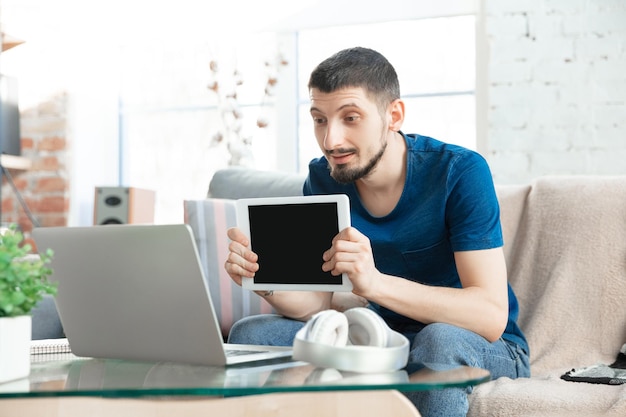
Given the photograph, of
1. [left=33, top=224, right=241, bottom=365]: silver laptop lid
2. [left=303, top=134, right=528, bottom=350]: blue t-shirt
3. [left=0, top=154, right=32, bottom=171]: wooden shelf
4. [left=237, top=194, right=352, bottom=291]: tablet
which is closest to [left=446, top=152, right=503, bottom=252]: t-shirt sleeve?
[left=303, top=134, right=528, bottom=350]: blue t-shirt

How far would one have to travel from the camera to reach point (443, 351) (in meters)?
1.29

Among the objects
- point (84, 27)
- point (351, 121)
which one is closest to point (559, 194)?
point (351, 121)

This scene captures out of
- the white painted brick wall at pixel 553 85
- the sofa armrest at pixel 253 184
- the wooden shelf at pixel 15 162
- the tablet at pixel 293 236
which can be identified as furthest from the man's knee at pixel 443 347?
the wooden shelf at pixel 15 162

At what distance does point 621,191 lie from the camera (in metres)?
1.90

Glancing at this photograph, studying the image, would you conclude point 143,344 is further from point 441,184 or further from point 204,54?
point 204,54

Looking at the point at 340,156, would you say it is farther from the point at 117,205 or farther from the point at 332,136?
the point at 117,205

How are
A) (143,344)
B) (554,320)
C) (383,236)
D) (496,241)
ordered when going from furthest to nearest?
(554,320) → (383,236) → (496,241) → (143,344)

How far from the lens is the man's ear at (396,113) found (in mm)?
1646

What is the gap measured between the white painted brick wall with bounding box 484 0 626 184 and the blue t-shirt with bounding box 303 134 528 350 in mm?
1592

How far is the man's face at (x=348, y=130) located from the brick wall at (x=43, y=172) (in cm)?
275

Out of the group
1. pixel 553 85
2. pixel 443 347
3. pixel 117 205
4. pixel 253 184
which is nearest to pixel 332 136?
pixel 443 347

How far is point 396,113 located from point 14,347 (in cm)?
93

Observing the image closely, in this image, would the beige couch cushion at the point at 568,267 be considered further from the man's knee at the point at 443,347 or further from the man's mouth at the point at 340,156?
the man's mouth at the point at 340,156

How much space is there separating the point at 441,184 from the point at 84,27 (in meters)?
3.15
